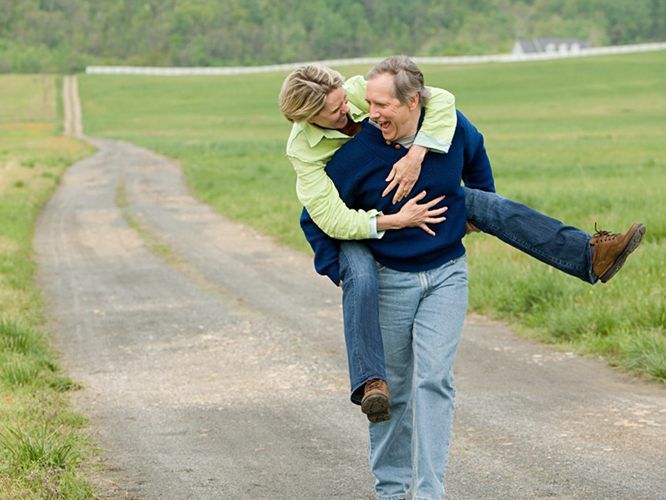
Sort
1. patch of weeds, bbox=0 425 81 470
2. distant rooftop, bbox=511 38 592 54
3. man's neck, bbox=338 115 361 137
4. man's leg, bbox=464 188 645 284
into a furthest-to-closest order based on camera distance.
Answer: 1. distant rooftop, bbox=511 38 592 54
2. patch of weeds, bbox=0 425 81 470
3. man's leg, bbox=464 188 645 284
4. man's neck, bbox=338 115 361 137

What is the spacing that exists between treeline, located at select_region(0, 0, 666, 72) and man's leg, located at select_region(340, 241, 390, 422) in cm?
16063

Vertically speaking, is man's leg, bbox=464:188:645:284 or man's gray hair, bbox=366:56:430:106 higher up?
man's gray hair, bbox=366:56:430:106

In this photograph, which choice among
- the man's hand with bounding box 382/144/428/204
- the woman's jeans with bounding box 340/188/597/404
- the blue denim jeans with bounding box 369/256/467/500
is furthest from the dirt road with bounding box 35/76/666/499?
the man's hand with bounding box 382/144/428/204

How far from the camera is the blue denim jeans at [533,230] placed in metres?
5.12

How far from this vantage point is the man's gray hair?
4.79 metres

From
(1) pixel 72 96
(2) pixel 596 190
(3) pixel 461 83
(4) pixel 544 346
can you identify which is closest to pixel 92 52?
(1) pixel 72 96

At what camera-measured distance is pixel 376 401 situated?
483 centimetres

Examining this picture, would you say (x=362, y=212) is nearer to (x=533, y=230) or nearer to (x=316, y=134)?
(x=316, y=134)

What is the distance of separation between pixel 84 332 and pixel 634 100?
2837 inches

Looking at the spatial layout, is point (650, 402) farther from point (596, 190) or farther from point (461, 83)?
point (461, 83)

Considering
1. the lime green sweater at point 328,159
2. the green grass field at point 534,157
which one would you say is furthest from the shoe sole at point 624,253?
the green grass field at point 534,157

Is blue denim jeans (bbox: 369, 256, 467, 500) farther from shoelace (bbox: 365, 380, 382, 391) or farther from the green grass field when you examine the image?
the green grass field

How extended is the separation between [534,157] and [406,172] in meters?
34.2

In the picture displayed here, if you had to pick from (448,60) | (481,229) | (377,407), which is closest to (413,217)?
(481,229)
